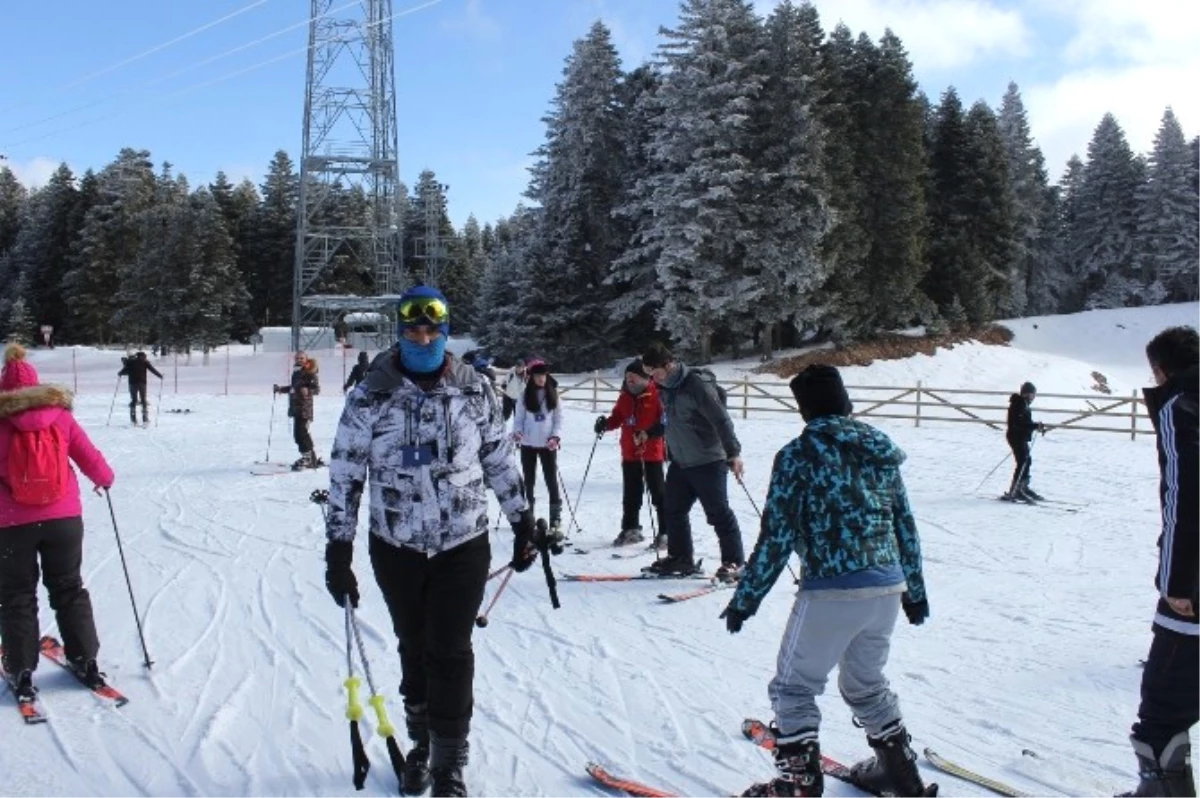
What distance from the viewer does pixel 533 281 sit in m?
35.8

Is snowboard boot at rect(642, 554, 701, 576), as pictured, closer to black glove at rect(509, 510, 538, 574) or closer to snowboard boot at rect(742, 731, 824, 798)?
black glove at rect(509, 510, 538, 574)

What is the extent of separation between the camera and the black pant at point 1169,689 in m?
3.32

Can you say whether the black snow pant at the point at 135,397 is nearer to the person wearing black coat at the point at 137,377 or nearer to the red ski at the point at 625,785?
the person wearing black coat at the point at 137,377

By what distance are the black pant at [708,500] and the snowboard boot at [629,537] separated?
1634mm

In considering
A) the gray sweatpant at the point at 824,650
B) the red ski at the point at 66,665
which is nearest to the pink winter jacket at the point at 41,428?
the red ski at the point at 66,665

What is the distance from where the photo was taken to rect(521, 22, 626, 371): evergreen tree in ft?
118

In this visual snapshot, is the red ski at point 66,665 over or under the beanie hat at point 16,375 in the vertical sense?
under

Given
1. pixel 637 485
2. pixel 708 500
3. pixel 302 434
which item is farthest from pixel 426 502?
pixel 302 434

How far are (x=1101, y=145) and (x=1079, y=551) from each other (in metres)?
61.4

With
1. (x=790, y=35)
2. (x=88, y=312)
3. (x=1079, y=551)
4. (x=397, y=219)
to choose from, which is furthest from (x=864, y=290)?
(x=88, y=312)

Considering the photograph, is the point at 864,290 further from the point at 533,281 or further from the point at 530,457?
the point at 530,457

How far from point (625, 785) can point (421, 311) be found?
2159 mm

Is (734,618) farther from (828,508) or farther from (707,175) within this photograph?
(707,175)

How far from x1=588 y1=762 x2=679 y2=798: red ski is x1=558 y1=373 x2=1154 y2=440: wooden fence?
1471cm
